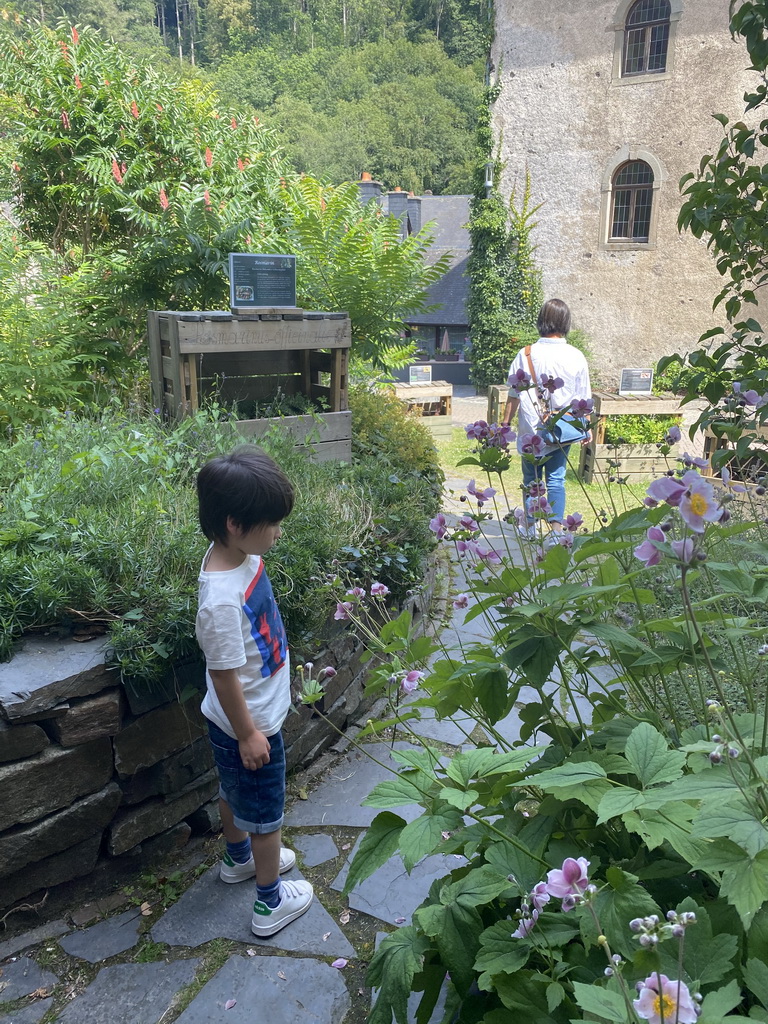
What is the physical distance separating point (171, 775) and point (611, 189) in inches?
632

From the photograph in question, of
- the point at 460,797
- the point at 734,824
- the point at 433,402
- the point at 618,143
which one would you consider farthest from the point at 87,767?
the point at 618,143

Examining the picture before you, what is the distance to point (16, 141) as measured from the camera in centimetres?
649

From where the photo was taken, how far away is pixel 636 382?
9961mm

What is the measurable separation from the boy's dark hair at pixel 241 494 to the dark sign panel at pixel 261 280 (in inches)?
97.6

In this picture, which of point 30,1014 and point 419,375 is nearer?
point 30,1014

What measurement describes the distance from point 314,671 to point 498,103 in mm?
16465

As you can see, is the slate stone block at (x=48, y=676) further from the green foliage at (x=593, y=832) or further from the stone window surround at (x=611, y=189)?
the stone window surround at (x=611, y=189)

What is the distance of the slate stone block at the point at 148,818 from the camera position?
235 cm

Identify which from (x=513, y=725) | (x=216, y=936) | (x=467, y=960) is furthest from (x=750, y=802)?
(x=513, y=725)

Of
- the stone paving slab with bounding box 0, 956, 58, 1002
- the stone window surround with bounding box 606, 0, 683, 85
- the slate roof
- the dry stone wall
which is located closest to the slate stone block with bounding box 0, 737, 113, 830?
the dry stone wall

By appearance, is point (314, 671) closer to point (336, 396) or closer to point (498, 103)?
point (336, 396)

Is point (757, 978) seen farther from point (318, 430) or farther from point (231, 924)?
point (318, 430)

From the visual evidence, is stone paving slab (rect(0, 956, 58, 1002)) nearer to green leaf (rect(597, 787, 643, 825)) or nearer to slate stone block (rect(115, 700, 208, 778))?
slate stone block (rect(115, 700, 208, 778))

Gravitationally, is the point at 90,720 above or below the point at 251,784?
above
